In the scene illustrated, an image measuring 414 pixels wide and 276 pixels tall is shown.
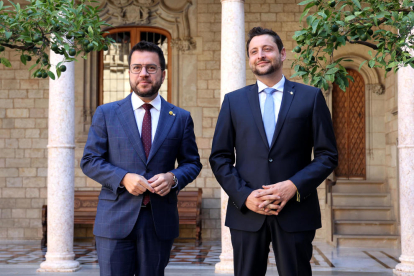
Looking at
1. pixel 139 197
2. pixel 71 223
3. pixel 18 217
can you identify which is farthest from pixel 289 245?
pixel 18 217

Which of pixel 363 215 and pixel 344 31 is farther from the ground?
pixel 344 31

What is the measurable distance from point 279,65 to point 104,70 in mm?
8548

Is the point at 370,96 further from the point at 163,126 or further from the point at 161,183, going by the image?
the point at 161,183

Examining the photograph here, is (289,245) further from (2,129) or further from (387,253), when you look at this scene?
(2,129)

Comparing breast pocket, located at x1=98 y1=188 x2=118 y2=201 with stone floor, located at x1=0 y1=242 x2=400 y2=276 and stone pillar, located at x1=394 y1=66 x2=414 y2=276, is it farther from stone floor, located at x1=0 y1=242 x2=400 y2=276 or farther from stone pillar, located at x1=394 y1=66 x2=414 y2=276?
stone pillar, located at x1=394 y1=66 x2=414 y2=276

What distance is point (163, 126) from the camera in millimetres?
2848

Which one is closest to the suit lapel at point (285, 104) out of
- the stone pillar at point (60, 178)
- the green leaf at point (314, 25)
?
the green leaf at point (314, 25)

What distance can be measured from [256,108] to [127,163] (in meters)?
0.74

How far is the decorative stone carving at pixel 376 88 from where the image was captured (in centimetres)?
1030

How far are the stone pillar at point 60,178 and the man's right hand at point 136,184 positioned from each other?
4.56 metres

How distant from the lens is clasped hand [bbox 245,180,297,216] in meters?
2.48

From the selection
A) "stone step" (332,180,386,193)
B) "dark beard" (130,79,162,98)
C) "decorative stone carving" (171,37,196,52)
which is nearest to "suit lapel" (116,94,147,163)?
"dark beard" (130,79,162,98)

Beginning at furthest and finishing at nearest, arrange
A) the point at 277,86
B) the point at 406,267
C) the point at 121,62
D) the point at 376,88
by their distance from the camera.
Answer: the point at 121,62, the point at 376,88, the point at 406,267, the point at 277,86

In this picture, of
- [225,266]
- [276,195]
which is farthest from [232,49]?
[276,195]
